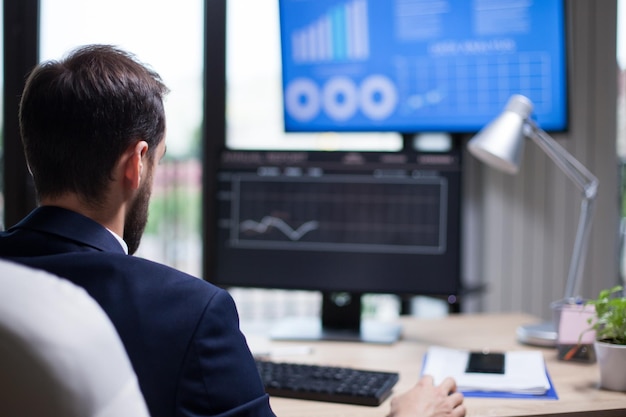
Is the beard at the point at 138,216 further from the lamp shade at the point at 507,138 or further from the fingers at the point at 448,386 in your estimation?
the lamp shade at the point at 507,138

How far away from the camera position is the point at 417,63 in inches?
98.3

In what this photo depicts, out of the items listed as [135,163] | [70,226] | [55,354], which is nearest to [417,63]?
[135,163]

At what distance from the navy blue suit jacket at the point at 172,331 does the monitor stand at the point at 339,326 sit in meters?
0.92

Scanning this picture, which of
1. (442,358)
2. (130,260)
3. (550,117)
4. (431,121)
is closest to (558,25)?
(550,117)

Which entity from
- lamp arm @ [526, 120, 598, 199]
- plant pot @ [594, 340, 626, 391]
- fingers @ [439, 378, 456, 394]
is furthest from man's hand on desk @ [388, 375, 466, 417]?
lamp arm @ [526, 120, 598, 199]

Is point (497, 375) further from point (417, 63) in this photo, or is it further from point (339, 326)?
point (417, 63)

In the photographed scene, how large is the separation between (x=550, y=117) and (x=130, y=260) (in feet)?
5.46

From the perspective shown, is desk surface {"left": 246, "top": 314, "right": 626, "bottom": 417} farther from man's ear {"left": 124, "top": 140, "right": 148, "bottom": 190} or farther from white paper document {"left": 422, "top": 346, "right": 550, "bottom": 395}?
man's ear {"left": 124, "top": 140, "right": 148, "bottom": 190}

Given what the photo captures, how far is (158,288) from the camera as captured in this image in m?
0.99

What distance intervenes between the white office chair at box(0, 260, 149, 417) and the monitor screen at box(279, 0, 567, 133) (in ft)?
6.22

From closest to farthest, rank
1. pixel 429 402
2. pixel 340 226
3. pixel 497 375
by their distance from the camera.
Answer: pixel 429 402
pixel 497 375
pixel 340 226

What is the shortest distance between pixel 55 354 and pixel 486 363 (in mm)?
1173

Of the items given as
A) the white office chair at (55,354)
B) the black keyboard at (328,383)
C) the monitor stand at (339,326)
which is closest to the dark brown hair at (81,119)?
the white office chair at (55,354)

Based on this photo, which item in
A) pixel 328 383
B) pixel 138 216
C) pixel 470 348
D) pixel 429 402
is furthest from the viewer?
pixel 470 348
